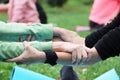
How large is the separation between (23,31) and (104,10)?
3.98 meters

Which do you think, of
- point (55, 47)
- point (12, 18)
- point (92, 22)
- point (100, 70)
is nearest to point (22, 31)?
point (55, 47)

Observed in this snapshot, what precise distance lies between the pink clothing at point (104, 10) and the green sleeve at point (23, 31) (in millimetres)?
3505

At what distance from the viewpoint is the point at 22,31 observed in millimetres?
3779

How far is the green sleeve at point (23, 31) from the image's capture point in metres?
3.74

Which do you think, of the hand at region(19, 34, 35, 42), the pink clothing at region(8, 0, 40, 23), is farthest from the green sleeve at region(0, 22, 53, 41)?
the pink clothing at region(8, 0, 40, 23)

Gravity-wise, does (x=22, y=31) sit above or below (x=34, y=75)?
above

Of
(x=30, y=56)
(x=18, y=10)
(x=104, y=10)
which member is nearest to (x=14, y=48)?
(x=30, y=56)

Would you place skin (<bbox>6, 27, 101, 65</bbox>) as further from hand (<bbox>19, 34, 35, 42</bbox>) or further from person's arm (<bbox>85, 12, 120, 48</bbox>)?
person's arm (<bbox>85, 12, 120, 48</bbox>)

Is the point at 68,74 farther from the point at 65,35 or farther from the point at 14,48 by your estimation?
the point at 14,48

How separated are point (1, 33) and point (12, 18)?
11.0 ft

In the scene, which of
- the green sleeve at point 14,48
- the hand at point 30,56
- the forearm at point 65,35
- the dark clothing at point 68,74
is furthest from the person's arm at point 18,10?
the hand at point 30,56

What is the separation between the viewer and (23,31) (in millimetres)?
3781

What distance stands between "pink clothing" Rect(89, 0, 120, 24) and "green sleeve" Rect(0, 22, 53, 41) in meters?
3.50

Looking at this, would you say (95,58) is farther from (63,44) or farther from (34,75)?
(34,75)
